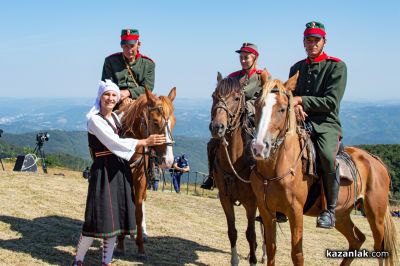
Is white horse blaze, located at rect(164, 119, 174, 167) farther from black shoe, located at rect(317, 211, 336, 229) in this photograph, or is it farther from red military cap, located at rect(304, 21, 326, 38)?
red military cap, located at rect(304, 21, 326, 38)

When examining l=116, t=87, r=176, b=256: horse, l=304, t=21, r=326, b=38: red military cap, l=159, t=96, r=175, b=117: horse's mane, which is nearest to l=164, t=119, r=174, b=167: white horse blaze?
l=116, t=87, r=176, b=256: horse

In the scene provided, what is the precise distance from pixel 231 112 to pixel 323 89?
4.52 feet

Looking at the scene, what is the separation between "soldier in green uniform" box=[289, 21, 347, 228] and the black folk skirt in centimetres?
260

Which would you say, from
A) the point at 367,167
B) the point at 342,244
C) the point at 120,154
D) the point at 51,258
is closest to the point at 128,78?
the point at 120,154

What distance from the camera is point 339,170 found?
638 cm

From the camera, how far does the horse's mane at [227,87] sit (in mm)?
6824

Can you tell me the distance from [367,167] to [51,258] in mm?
5227

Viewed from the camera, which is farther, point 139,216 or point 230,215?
point 139,216

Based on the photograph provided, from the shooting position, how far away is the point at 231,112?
6.69 metres

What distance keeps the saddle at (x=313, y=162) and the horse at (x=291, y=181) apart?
6 centimetres

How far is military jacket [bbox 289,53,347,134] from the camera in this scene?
6.17 meters

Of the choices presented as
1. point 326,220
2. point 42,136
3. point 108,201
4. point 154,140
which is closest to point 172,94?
point 154,140

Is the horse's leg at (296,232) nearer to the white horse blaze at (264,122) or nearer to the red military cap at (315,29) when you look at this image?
the white horse blaze at (264,122)

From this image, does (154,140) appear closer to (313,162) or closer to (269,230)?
(269,230)
